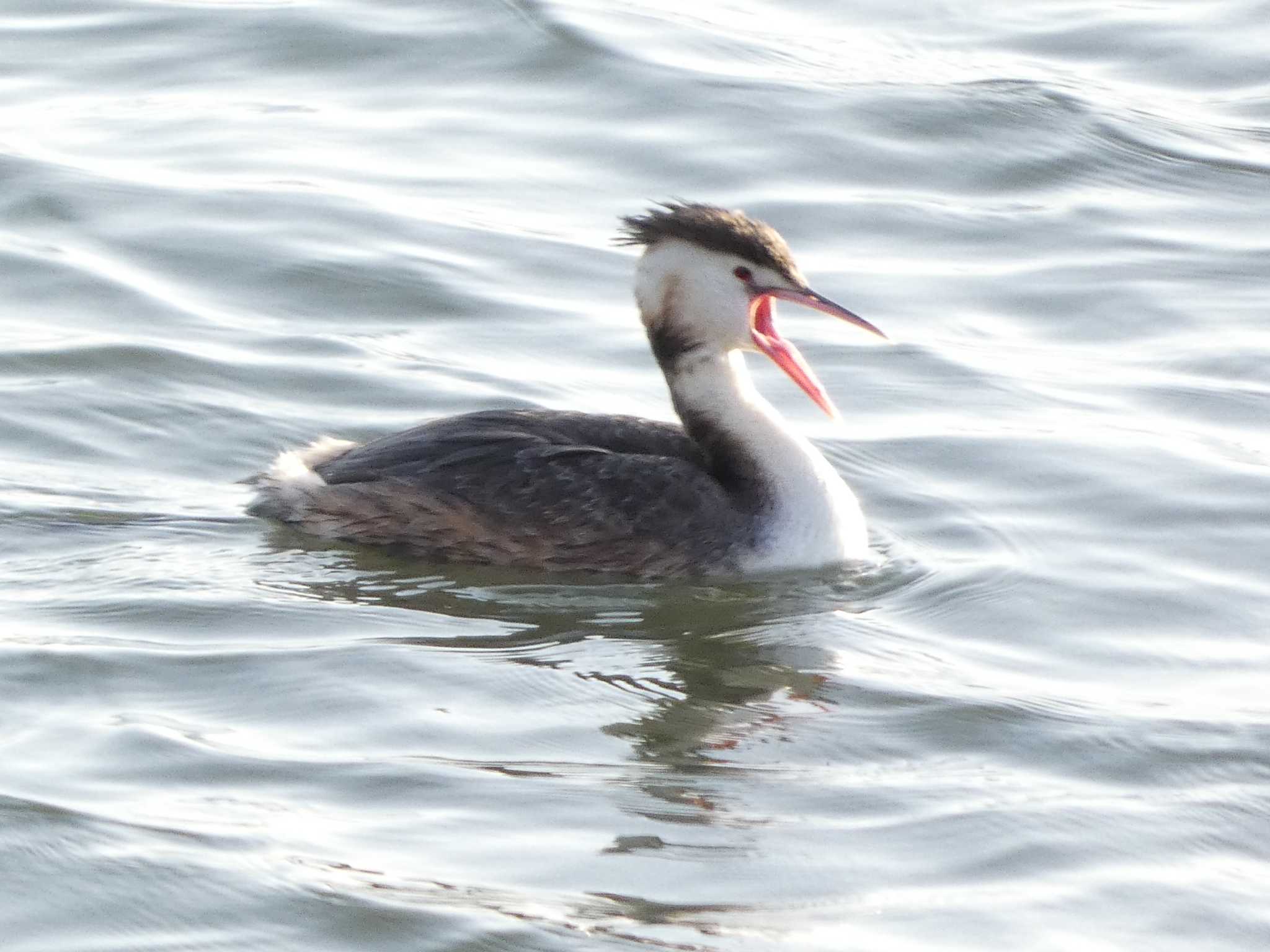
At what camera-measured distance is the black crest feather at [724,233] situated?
8.05 metres

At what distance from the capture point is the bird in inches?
313

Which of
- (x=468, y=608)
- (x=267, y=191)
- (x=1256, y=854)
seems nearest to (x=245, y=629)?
(x=468, y=608)

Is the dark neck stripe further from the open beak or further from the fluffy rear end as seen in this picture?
the fluffy rear end

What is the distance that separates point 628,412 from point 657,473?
1532mm

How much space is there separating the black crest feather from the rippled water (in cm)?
110

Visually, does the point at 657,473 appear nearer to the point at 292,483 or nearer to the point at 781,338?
the point at 781,338

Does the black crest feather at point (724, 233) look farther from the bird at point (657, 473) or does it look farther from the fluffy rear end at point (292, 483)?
the fluffy rear end at point (292, 483)

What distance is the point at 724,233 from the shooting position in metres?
8.05

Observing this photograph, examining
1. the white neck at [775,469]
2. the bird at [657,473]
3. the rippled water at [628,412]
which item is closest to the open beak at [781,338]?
the bird at [657,473]

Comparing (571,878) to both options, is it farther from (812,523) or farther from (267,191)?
(267,191)

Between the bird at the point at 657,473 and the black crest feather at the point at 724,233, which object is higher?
the black crest feather at the point at 724,233

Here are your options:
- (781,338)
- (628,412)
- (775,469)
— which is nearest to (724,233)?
(781,338)

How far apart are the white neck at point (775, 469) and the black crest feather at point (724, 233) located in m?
0.40

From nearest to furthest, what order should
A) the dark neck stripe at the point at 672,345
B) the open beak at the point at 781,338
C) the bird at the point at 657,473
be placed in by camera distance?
the bird at the point at 657,473
the open beak at the point at 781,338
the dark neck stripe at the point at 672,345
